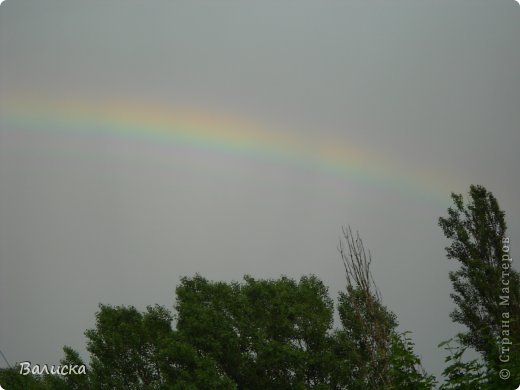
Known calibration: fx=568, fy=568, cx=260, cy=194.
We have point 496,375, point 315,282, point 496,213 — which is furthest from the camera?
point 315,282

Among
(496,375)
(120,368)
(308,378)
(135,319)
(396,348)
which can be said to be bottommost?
(496,375)

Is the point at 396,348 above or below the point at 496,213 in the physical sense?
below

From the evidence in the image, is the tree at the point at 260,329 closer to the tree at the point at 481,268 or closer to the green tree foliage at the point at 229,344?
the green tree foliage at the point at 229,344

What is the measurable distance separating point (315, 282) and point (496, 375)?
936 inches

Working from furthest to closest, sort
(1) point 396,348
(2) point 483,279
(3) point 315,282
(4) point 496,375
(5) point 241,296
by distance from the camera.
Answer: (3) point 315,282 < (5) point 241,296 < (2) point 483,279 < (1) point 396,348 < (4) point 496,375

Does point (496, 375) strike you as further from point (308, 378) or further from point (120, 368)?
point (120, 368)

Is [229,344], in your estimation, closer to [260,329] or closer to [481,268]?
[260,329]

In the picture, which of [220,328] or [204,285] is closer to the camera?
[220,328]

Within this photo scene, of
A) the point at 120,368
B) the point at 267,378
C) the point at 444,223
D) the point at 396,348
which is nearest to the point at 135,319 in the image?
the point at 120,368

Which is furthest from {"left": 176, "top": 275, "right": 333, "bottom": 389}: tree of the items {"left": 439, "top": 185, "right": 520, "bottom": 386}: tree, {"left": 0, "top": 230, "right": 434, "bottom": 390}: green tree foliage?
{"left": 439, "top": 185, "right": 520, "bottom": 386}: tree

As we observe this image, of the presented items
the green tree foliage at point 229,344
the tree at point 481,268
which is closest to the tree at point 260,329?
the green tree foliage at point 229,344

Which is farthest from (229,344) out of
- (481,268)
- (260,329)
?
(481,268)

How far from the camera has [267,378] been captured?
1134 inches

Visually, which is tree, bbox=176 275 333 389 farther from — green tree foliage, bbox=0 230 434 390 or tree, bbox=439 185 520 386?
tree, bbox=439 185 520 386
